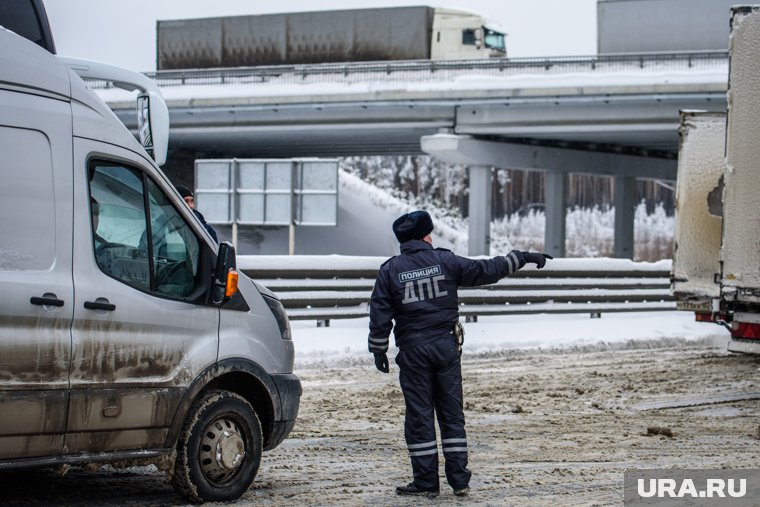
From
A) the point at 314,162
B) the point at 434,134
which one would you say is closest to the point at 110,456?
the point at 314,162

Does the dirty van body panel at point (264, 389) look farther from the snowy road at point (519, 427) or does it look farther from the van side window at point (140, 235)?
the van side window at point (140, 235)

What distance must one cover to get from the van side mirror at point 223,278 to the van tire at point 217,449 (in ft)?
1.69

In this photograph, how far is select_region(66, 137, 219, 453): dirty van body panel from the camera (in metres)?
5.99

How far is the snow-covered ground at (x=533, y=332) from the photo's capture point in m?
15.4

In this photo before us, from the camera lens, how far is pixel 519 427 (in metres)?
9.83

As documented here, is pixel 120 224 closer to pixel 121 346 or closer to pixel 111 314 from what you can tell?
pixel 111 314

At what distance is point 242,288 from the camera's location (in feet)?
23.0

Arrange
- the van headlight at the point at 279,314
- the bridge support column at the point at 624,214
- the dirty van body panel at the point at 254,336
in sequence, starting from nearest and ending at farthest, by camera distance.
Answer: the dirty van body panel at the point at 254,336, the van headlight at the point at 279,314, the bridge support column at the point at 624,214

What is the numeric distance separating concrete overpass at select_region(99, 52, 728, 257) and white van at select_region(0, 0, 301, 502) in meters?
27.4

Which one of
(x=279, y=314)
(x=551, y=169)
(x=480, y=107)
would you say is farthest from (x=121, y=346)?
(x=551, y=169)

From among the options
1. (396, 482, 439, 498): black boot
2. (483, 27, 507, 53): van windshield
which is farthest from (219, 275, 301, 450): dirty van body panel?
(483, 27, 507, 53): van windshield

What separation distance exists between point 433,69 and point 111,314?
30492 millimetres

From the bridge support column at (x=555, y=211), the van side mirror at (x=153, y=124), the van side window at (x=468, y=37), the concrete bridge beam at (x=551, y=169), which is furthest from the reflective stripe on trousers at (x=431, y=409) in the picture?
the van side window at (x=468, y=37)

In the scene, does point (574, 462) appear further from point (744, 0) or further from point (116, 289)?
point (744, 0)
